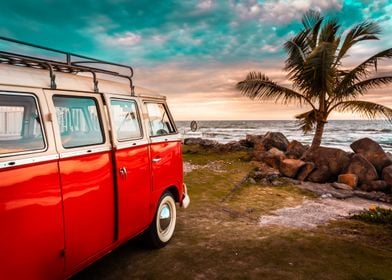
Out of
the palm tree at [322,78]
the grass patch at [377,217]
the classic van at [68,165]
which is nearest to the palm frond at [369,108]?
the palm tree at [322,78]

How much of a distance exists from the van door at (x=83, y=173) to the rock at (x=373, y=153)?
13.9 meters

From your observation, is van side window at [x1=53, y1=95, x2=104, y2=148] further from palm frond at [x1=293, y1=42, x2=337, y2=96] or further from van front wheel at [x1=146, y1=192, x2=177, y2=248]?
palm frond at [x1=293, y1=42, x2=337, y2=96]

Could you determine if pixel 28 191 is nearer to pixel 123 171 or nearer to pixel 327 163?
pixel 123 171

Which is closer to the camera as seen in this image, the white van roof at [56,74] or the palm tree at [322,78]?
the white van roof at [56,74]

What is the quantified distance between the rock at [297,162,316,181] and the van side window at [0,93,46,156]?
11863 mm

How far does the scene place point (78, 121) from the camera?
3.77m

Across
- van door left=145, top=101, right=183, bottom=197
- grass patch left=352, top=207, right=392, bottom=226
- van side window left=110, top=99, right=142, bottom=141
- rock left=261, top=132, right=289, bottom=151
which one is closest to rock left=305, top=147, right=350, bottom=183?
rock left=261, top=132, right=289, bottom=151

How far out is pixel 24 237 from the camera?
2.83 m

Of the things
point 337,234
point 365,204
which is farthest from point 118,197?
point 365,204

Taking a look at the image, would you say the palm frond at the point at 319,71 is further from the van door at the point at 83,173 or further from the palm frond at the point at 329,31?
the van door at the point at 83,173

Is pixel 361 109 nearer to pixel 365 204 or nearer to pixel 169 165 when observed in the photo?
pixel 365 204

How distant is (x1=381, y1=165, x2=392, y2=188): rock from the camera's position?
42.8 feet

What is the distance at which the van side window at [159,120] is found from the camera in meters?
5.35

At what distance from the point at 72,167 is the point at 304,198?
8.52 metres
